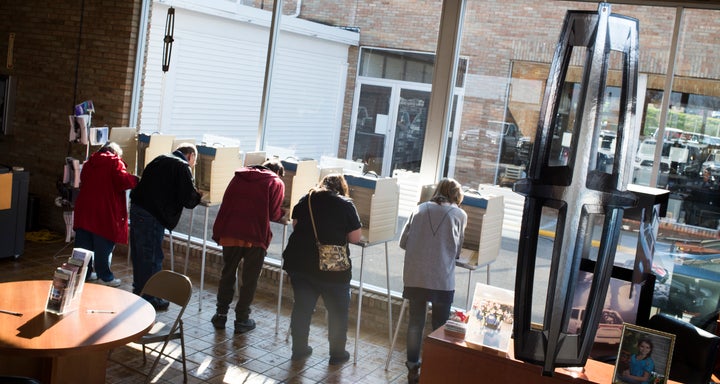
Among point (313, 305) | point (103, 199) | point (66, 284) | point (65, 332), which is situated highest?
point (103, 199)

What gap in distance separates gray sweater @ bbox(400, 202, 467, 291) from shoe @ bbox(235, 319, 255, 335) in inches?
68.2

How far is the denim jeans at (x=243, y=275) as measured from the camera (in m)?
6.30

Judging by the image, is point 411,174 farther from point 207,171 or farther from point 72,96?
point 72,96

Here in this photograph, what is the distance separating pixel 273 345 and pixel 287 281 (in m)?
1.37

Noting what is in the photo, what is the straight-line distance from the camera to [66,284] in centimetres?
429

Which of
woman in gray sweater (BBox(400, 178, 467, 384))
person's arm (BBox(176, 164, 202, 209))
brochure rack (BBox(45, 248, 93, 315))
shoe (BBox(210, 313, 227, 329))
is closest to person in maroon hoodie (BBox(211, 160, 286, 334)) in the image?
shoe (BBox(210, 313, 227, 329))

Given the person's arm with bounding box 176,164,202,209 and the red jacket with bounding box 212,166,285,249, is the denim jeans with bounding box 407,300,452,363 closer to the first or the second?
the red jacket with bounding box 212,166,285,249

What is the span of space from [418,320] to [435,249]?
618mm

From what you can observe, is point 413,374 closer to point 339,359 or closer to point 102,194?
point 339,359

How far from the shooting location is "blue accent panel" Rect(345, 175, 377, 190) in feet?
20.5

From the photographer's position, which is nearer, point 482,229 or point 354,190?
point 482,229

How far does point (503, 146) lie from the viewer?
20.9 feet

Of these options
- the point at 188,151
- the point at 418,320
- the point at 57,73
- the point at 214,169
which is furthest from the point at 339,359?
the point at 57,73

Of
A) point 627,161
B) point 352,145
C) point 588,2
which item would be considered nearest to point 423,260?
point 352,145
